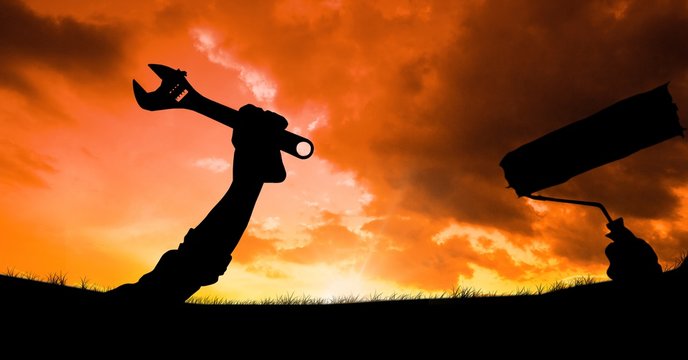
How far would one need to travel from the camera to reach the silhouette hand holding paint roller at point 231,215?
3.29 metres

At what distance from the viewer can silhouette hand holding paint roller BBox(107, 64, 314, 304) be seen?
129 inches

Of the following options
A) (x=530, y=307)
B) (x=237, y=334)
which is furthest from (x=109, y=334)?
(x=530, y=307)

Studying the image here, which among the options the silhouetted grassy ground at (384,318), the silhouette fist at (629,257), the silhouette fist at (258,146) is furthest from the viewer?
the silhouette fist at (629,257)

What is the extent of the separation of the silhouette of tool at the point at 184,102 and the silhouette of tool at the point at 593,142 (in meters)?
2.05

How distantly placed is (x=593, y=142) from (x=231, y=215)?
3.02m

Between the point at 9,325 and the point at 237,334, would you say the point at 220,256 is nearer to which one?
the point at 237,334

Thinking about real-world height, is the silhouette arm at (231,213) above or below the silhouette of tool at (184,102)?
below

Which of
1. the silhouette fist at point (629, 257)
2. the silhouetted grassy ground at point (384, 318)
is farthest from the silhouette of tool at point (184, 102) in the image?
the silhouette fist at point (629, 257)

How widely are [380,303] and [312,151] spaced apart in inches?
82.3

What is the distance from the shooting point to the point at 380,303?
188 inches

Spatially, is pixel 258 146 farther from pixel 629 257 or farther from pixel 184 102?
pixel 629 257

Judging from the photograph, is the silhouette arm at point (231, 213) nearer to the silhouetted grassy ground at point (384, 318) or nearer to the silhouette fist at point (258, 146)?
the silhouette fist at point (258, 146)

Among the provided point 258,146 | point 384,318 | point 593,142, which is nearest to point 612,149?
point 593,142

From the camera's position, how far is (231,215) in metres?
3.33
